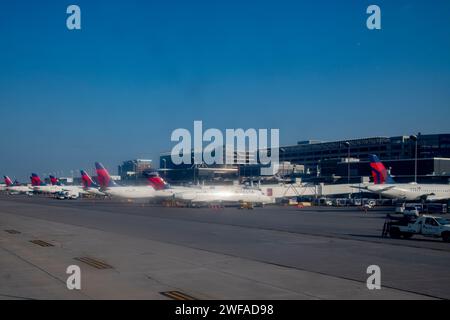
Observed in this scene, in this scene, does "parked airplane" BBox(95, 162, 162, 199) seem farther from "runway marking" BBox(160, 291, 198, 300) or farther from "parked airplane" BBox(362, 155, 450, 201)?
"runway marking" BBox(160, 291, 198, 300)

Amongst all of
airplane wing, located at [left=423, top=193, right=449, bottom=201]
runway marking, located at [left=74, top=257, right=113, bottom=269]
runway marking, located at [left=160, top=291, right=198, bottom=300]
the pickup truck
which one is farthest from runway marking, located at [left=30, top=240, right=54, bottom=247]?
airplane wing, located at [left=423, top=193, right=449, bottom=201]

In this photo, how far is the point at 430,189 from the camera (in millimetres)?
94125

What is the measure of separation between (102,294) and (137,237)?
2046cm

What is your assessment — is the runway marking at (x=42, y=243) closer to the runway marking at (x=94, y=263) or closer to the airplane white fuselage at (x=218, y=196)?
the runway marking at (x=94, y=263)

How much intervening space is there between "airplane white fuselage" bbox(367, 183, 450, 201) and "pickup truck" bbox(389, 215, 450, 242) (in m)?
51.3

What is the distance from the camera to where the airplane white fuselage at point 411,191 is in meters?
88.4

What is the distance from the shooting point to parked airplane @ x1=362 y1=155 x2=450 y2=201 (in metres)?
88.6

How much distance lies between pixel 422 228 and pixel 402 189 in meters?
55.7

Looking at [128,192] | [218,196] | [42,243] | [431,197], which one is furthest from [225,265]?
[128,192]

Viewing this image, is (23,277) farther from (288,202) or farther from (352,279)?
(288,202)

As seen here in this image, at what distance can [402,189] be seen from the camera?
294ft
